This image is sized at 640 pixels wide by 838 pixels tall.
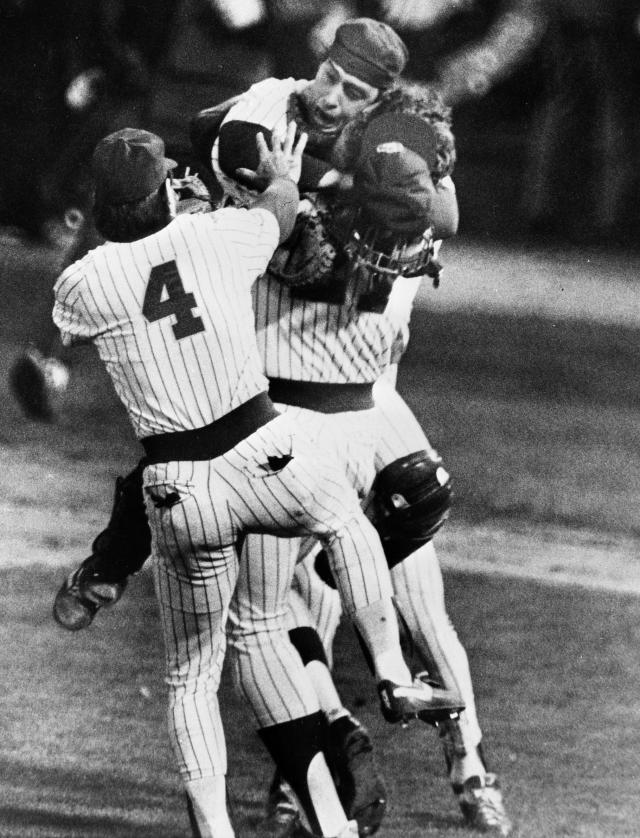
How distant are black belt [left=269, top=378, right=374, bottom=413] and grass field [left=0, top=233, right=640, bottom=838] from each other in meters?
0.44

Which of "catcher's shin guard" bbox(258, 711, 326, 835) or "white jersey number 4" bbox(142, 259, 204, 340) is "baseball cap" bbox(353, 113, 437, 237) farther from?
"catcher's shin guard" bbox(258, 711, 326, 835)

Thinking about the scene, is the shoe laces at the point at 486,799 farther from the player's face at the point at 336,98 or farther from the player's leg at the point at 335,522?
the player's face at the point at 336,98

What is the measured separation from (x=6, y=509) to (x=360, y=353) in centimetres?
132

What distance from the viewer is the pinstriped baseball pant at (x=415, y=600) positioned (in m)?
4.12

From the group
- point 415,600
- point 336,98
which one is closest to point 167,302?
point 336,98

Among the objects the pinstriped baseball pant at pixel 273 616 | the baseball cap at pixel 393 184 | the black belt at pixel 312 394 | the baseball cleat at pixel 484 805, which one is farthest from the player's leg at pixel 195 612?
the baseball cap at pixel 393 184

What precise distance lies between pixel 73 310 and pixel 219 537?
72cm

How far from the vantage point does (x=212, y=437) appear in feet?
11.7

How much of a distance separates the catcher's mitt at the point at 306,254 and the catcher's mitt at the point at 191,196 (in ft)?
0.86

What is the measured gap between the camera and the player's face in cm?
386

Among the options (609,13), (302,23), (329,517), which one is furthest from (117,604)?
(609,13)

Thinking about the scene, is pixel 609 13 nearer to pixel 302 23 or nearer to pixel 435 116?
pixel 435 116

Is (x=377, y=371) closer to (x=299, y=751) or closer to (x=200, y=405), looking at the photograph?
(x=200, y=405)

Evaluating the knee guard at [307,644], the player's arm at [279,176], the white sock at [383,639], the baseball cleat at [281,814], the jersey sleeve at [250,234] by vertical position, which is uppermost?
the player's arm at [279,176]
